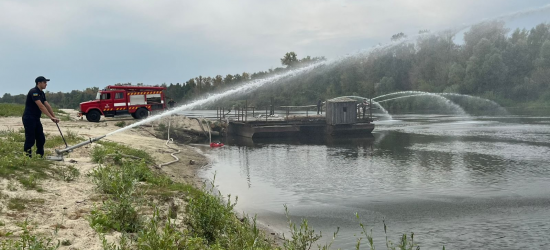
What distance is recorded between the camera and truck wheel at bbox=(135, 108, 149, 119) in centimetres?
3919

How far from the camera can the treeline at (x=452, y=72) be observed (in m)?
81.9

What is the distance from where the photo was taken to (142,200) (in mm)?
9570

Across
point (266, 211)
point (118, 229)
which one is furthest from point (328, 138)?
point (118, 229)

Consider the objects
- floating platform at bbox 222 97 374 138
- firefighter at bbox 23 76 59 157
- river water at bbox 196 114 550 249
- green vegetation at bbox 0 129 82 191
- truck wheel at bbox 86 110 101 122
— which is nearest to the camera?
green vegetation at bbox 0 129 82 191

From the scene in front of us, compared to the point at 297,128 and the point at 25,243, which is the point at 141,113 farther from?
the point at 25,243

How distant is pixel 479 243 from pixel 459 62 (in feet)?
288

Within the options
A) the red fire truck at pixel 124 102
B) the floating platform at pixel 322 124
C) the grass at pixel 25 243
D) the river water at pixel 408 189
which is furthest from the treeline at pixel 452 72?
the grass at pixel 25 243

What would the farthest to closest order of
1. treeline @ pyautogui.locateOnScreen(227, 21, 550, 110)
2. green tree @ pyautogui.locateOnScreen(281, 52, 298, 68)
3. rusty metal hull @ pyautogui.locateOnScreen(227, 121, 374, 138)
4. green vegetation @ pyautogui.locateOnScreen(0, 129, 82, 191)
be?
green tree @ pyautogui.locateOnScreen(281, 52, 298, 68) < treeline @ pyautogui.locateOnScreen(227, 21, 550, 110) < rusty metal hull @ pyautogui.locateOnScreen(227, 121, 374, 138) < green vegetation @ pyautogui.locateOnScreen(0, 129, 82, 191)

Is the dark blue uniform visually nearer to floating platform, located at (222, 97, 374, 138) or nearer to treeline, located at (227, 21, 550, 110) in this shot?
floating platform, located at (222, 97, 374, 138)

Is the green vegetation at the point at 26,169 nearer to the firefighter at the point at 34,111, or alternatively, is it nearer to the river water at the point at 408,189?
the firefighter at the point at 34,111

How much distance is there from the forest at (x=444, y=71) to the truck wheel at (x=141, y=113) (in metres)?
38.9

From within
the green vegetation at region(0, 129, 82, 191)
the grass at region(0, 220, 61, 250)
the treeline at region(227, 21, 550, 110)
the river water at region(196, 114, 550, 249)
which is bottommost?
the river water at region(196, 114, 550, 249)

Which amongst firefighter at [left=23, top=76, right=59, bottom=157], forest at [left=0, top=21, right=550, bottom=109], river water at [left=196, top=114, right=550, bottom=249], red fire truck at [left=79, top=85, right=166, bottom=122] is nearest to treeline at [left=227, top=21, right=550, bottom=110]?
forest at [left=0, top=21, right=550, bottom=109]

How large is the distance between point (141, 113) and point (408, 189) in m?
27.9
